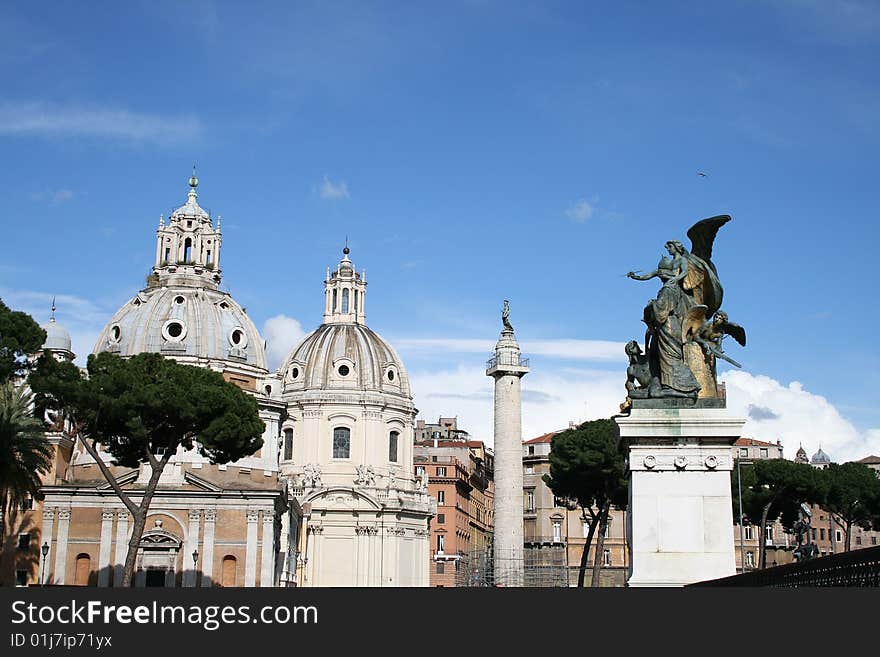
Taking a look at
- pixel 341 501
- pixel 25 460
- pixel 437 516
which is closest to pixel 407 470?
pixel 341 501

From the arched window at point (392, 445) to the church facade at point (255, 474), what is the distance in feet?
0.66

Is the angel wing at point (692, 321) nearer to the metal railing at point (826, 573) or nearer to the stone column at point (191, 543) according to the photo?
the metal railing at point (826, 573)

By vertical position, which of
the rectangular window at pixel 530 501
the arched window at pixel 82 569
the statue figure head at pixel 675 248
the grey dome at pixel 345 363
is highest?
the grey dome at pixel 345 363

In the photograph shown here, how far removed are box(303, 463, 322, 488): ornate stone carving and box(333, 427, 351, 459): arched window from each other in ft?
7.90

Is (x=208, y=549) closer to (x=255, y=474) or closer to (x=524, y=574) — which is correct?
(x=255, y=474)

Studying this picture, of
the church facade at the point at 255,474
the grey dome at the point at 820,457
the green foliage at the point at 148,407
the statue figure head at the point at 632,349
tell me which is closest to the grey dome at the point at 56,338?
the church facade at the point at 255,474

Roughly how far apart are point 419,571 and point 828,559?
94.9 meters

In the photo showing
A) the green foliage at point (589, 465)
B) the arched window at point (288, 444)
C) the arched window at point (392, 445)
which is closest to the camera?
the green foliage at point (589, 465)

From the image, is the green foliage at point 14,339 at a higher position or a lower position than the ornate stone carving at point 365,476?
lower

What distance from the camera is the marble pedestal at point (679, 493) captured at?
52.9 feet

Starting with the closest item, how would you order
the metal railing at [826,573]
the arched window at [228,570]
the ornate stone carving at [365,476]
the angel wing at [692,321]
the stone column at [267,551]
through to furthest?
the metal railing at [826,573] → the angel wing at [692,321] → the arched window at [228,570] → the stone column at [267,551] → the ornate stone carving at [365,476]

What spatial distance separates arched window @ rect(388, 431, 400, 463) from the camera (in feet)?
340

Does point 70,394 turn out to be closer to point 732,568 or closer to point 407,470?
point 732,568

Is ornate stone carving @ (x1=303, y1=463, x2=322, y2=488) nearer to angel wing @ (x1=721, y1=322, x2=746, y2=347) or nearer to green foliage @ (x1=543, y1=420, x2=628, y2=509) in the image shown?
green foliage @ (x1=543, y1=420, x2=628, y2=509)
